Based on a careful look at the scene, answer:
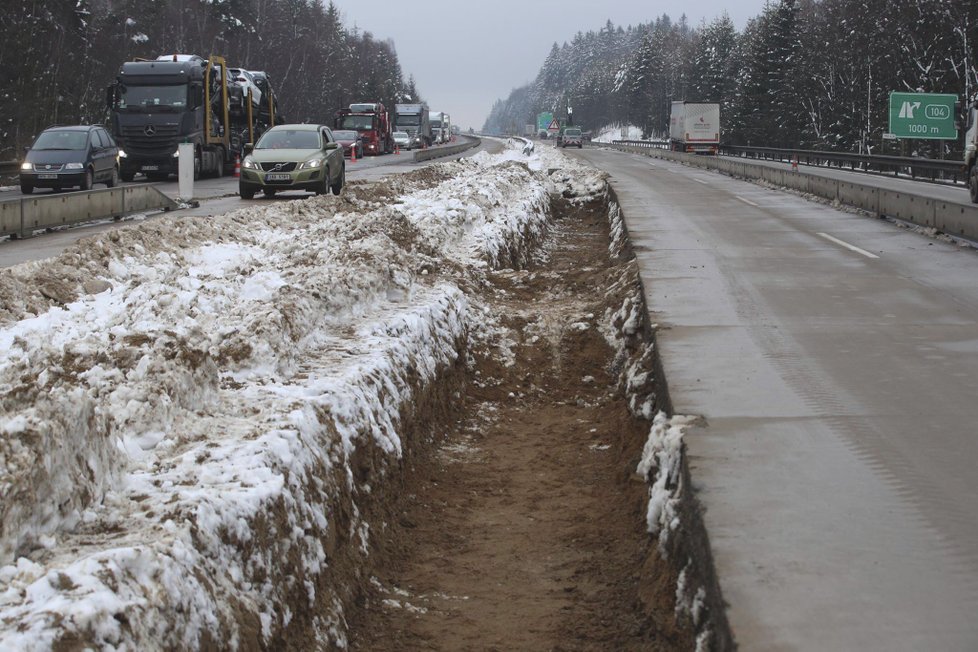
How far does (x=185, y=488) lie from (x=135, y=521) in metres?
0.46

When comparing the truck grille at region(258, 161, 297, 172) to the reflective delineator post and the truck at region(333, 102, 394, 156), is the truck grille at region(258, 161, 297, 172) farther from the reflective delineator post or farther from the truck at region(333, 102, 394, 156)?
the truck at region(333, 102, 394, 156)

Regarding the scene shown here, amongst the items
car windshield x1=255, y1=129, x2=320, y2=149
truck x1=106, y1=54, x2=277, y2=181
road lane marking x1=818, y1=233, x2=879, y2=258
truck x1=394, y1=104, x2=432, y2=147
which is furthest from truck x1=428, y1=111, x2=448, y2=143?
road lane marking x1=818, y1=233, x2=879, y2=258

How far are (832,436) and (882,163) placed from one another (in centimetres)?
4743

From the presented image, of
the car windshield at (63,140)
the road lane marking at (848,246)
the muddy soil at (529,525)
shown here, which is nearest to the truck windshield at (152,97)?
the car windshield at (63,140)

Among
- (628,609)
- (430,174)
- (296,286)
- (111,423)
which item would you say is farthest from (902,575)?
(430,174)

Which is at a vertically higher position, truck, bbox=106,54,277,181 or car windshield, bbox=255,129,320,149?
truck, bbox=106,54,277,181

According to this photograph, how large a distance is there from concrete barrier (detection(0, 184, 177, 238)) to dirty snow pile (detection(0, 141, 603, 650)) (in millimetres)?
6194

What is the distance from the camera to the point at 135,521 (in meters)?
4.64

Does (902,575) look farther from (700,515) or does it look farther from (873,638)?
(700,515)

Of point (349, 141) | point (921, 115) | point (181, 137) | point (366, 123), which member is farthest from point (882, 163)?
point (366, 123)

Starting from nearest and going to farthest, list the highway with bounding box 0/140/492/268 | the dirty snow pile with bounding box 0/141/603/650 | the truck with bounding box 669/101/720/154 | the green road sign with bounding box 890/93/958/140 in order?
the dirty snow pile with bounding box 0/141/603/650
the highway with bounding box 0/140/492/268
the green road sign with bounding box 890/93/958/140
the truck with bounding box 669/101/720/154

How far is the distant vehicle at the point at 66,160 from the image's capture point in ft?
88.0

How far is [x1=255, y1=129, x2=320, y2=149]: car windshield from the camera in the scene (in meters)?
27.2

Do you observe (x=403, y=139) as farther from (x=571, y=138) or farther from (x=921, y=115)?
(x=921, y=115)
